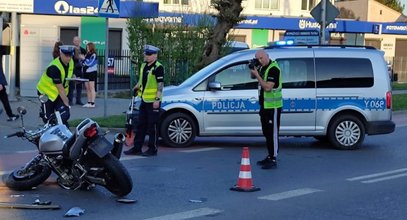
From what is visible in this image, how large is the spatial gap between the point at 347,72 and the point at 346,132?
1128 millimetres

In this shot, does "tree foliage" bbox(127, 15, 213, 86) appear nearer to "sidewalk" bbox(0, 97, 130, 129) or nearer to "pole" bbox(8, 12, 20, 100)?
"sidewalk" bbox(0, 97, 130, 129)

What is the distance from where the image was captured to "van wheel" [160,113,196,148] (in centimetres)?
1184

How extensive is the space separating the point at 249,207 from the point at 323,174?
2.56m

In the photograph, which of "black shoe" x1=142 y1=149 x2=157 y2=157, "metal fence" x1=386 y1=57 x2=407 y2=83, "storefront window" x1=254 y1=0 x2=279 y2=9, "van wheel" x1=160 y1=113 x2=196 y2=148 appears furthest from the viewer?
"metal fence" x1=386 y1=57 x2=407 y2=83

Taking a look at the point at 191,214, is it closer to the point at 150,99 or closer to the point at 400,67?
the point at 150,99

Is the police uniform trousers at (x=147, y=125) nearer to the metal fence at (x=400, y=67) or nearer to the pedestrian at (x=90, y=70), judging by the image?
the pedestrian at (x=90, y=70)

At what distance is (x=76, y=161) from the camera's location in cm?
761

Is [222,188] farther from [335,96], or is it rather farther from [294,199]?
[335,96]


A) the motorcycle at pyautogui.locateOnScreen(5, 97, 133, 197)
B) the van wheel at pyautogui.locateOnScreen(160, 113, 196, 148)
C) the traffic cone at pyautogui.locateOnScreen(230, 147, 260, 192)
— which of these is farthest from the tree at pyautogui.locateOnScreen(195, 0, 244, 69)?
the motorcycle at pyautogui.locateOnScreen(5, 97, 133, 197)

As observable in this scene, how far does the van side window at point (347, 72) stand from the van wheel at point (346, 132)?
A: 0.64 m

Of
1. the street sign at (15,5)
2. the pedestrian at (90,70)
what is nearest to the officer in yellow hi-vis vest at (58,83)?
the pedestrian at (90,70)

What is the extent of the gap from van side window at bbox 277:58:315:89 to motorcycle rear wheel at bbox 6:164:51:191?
18.0 feet

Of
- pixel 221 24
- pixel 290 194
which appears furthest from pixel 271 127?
pixel 221 24

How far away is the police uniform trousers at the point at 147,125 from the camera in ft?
35.5
